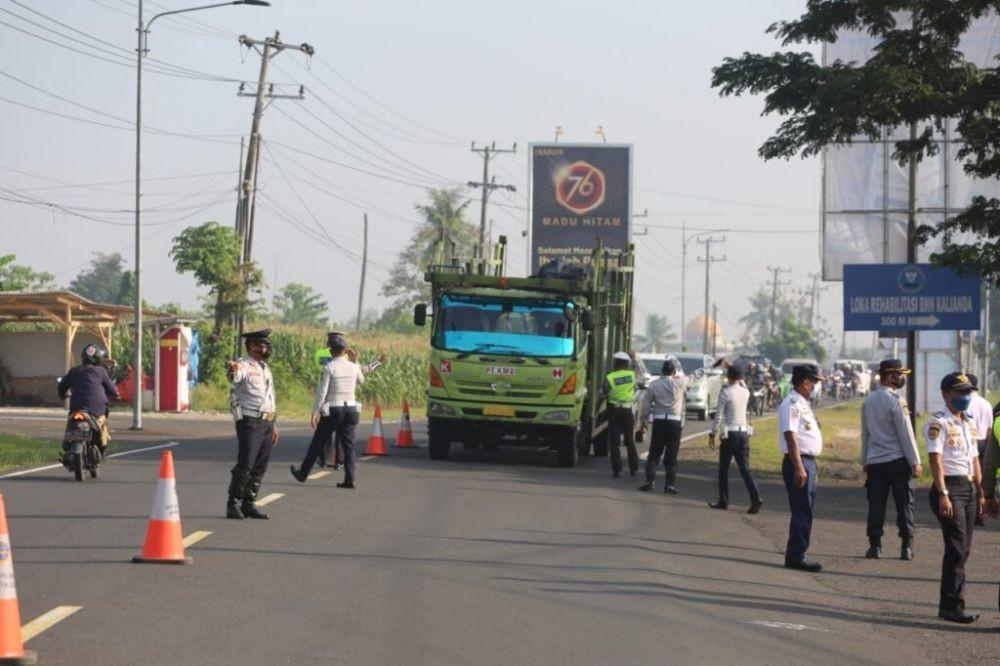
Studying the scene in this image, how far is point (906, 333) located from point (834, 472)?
3228mm

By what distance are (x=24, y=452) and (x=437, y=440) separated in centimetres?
653

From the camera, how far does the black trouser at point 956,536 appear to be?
38.3 ft

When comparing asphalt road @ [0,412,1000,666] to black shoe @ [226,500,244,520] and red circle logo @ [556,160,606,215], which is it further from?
red circle logo @ [556,160,606,215]

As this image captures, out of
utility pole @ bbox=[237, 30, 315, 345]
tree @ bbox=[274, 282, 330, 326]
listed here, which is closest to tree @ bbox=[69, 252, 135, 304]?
tree @ bbox=[274, 282, 330, 326]

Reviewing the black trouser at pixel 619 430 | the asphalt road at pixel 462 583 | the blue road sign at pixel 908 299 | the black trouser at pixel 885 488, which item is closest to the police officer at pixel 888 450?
the black trouser at pixel 885 488

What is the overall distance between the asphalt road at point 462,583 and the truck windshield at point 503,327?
16.6 ft

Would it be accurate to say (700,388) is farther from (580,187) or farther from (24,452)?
(580,187)

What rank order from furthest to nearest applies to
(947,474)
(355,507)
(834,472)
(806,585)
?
(834,472) → (355,507) → (806,585) → (947,474)

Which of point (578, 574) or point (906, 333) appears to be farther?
point (906, 333)

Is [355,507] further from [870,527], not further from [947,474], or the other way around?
[947,474]

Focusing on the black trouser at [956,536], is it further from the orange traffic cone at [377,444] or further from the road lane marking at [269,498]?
the orange traffic cone at [377,444]

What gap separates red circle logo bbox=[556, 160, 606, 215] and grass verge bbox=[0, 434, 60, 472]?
1884 inches

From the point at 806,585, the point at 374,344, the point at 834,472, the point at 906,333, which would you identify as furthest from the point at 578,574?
the point at 374,344

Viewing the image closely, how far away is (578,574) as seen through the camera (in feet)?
41.4
